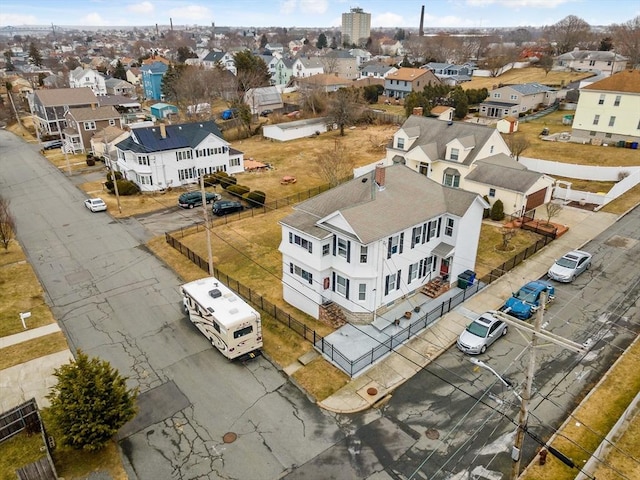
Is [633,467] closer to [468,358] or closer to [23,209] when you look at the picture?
[468,358]

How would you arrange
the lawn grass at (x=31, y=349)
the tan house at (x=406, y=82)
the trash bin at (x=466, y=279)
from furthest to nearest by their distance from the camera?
the tan house at (x=406, y=82) → the trash bin at (x=466, y=279) → the lawn grass at (x=31, y=349)

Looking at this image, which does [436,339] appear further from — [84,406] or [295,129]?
[295,129]

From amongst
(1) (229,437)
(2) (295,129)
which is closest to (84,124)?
(2) (295,129)

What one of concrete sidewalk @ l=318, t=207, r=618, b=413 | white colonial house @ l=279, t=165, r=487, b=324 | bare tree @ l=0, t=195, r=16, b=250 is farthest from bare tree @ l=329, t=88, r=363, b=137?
bare tree @ l=0, t=195, r=16, b=250

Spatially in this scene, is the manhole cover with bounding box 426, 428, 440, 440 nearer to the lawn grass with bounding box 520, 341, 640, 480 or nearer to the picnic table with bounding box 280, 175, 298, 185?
the lawn grass with bounding box 520, 341, 640, 480

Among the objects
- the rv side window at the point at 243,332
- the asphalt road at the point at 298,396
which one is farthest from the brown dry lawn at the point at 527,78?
the rv side window at the point at 243,332

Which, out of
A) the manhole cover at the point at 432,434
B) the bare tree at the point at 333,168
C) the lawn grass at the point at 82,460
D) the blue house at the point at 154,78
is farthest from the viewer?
the blue house at the point at 154,78

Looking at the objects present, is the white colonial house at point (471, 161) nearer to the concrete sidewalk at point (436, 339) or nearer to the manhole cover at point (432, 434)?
the concrete sidewalk at point (436, 339)

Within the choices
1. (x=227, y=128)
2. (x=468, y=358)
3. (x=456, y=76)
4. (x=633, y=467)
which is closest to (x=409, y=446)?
(x=468, y=358)
